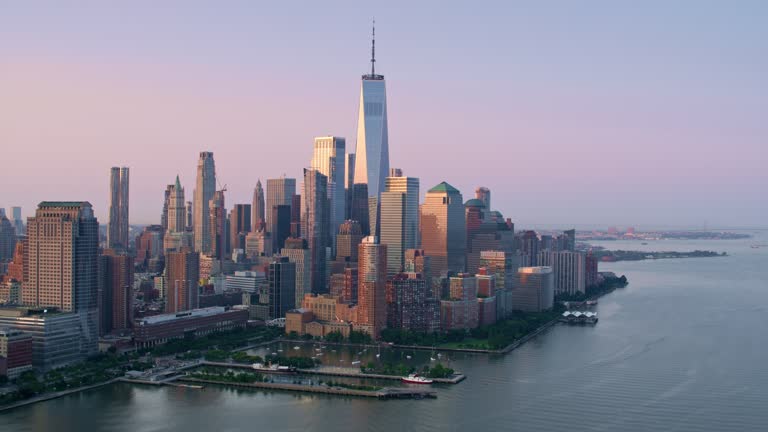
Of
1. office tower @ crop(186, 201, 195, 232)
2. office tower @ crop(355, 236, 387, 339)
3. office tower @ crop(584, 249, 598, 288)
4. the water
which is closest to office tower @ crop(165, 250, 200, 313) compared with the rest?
office tower @ crop(355, 236, 387, 339)

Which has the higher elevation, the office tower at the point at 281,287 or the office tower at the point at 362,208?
the office tower at the point at 362,208

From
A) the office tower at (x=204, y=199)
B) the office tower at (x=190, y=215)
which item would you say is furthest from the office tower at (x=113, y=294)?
the office tower at (x=190, y=215)

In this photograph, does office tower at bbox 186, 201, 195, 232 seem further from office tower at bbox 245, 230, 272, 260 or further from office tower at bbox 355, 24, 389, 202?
office tower at bbox 355, 24, 389, 202

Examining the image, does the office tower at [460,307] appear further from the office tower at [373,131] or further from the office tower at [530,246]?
the office tower at [373,131]

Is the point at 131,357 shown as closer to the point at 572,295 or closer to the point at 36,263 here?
the point at 36,263

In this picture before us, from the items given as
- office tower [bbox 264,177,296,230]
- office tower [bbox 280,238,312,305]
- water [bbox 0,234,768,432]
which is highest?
office tower [bbox 264,177,296,230]

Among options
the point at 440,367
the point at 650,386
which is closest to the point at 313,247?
the point at 440,367

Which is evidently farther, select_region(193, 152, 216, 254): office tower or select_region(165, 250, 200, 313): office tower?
select_region(193, 152, 216, 254): office tower
